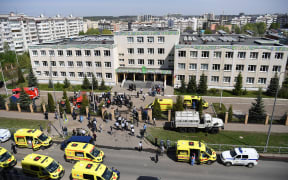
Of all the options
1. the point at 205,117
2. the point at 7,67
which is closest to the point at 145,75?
the point at 205,117

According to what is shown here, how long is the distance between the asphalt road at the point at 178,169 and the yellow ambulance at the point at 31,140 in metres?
1.70

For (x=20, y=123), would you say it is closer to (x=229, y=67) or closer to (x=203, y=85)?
(x=203, y=85)

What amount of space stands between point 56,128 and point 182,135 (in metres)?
18.9

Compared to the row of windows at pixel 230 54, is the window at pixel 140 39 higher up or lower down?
higher up

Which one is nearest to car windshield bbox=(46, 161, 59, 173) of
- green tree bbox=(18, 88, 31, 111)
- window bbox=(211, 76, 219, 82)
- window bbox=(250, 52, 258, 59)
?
green tree bbox=(18, 88, 31, 111)

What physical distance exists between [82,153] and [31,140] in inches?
314

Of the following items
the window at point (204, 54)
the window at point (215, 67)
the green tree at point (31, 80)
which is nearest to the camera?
the window at point (204, 54)

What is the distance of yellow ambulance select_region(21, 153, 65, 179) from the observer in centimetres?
1933

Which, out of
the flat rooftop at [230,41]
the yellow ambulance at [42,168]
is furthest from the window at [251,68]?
the yellow ambulance at [42,168]

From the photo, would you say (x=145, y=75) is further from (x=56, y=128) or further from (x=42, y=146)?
(x=42, y=146)

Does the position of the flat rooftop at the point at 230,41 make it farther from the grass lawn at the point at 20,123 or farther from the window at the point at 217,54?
the grass lawn at the point at 20,123

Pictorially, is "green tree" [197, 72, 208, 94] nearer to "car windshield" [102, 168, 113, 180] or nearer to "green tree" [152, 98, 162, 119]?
"green tree" [152, 98, 162, 119]

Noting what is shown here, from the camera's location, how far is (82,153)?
70.8 ft

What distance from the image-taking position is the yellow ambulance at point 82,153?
70.5 ft
